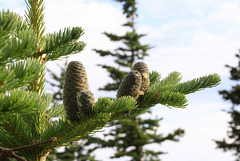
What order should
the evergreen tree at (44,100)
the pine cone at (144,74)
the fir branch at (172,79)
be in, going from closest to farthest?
the evergreen tree at (44,100)
the pine cone at (144,74)
the fir branch at (172,79)

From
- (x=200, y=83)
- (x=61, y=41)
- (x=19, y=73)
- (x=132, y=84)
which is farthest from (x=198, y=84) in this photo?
(x=19, y=73)

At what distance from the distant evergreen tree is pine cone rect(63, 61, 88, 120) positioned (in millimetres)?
15913

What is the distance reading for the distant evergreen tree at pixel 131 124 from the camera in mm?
18172

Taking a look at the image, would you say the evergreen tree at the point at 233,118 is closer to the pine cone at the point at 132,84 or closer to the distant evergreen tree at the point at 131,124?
the distant evergreen tree at the point at 131,124

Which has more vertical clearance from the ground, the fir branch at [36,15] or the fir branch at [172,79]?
the fir branch at [36,15]

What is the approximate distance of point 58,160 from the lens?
17.6m

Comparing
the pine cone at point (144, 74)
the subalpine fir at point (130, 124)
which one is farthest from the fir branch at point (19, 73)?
the subalpine fir at point (130, 124)

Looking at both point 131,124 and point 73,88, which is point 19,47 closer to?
point 73,88

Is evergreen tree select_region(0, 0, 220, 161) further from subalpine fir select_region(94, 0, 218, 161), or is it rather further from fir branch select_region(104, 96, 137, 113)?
subalpine fir select_region(94, 0, 218, 161)

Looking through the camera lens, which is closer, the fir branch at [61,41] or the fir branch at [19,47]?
the fir branch at [19,47]

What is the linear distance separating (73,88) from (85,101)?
172 mm

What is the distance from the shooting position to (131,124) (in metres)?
A: 17.7

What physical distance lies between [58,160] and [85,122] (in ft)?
56.4

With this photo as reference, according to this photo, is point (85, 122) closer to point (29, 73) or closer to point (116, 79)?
point (29, 73)
